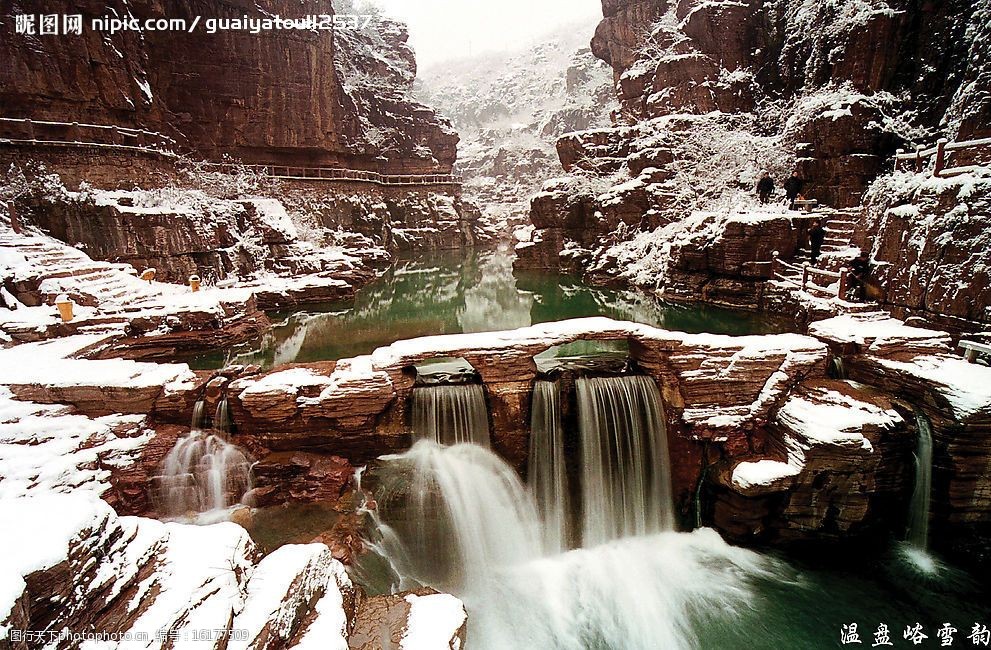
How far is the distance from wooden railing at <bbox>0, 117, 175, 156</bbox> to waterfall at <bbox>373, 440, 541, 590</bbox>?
71.6 ft

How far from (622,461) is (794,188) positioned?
18039mm

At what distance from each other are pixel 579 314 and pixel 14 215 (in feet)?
63.5

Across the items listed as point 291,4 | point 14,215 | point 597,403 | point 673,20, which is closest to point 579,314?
point 597,403

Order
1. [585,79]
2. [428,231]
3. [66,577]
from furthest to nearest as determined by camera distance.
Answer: [585,79] → [428,231] → [66,577]

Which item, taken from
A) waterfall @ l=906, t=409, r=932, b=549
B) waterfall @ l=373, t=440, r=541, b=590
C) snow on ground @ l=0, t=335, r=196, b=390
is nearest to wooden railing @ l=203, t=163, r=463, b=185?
snow on ground @ l=0, t=335, r=196, b=390

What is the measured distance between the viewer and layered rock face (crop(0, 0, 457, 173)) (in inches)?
795

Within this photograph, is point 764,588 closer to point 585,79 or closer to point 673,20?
point 673,20

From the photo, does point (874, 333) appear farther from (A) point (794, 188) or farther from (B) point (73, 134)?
(B) point (73, 134)

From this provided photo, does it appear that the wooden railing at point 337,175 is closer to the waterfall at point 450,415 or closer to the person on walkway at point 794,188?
the person on walkway at point 794,188

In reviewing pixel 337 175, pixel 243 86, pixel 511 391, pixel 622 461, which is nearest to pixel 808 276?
pixel 622 461

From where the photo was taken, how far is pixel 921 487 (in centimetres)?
750

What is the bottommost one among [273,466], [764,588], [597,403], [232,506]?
[764,588]

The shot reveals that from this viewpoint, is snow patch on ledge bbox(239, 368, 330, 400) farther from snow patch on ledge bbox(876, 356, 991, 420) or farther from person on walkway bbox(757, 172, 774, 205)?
person on walkway bbox(757, 172, 774, 205)

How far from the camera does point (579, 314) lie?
19.1 metres
